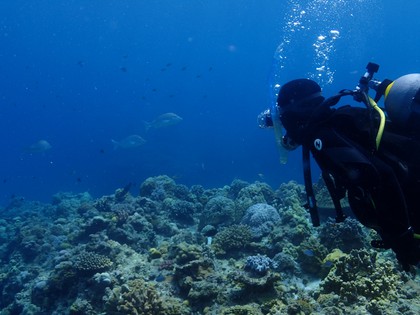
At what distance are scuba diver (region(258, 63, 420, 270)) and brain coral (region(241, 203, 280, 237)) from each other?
7519 millimetres

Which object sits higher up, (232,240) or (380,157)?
(232,240)

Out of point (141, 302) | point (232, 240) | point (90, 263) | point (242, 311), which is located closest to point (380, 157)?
point (242, 311)

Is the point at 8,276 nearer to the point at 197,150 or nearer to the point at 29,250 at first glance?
the point at 29,250

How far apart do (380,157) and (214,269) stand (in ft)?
19.6

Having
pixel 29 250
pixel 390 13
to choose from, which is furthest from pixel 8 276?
pixel 390 13

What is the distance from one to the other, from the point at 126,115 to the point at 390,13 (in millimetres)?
104200

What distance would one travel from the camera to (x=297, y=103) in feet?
13.0

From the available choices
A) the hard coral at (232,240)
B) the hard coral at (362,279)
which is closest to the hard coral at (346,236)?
the hard coral at (362,279)

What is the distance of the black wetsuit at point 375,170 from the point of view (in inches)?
119

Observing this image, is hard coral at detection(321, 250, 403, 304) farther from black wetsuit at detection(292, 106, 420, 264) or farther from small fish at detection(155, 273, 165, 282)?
small fish at detection(155, 273, 165, 282)

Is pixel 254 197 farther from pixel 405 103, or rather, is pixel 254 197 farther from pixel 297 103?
pixel 405 103

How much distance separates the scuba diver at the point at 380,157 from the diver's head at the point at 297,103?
280 millimetres

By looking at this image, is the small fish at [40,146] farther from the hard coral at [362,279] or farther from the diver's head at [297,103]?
the diver's head at [297,103]

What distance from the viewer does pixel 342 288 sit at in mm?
6262
